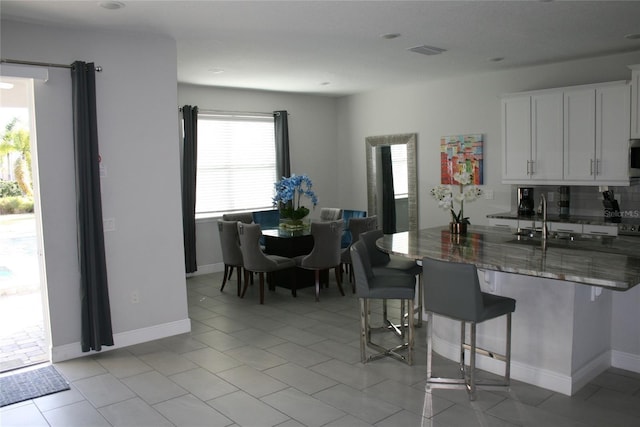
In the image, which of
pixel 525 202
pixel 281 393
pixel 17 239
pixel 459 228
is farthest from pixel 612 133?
pixel 17 239

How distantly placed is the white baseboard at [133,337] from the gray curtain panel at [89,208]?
5.0 inches

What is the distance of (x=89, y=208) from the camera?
4316 millimetres

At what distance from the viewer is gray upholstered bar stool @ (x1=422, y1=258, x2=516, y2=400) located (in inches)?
128

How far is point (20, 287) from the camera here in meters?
6.68

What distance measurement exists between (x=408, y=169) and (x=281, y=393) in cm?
507

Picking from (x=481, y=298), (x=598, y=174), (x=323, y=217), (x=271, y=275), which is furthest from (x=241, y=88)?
(x=481, y=298)

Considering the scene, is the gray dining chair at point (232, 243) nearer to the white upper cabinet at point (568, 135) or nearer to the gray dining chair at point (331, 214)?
the gray dining chair at point (331, 214)

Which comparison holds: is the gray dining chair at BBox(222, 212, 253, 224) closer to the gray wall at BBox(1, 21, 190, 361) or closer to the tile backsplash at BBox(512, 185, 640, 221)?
the gray wall at BBox(1, 21, 190, 361)

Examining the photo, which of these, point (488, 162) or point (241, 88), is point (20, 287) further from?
point (488, 162)

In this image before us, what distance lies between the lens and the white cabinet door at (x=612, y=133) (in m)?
5.50

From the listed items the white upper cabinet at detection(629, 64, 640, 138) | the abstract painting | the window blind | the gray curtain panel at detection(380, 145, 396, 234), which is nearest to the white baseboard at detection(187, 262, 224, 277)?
the window blind

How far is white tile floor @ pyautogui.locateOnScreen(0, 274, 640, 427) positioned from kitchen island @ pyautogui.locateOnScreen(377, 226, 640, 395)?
0.55ft

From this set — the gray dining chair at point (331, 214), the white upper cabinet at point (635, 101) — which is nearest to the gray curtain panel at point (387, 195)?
the gray dining chair at point (331, 214)

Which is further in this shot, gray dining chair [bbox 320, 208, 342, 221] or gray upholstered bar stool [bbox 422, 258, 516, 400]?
gray dining chair [bbox 320, 208, 342, 221]
